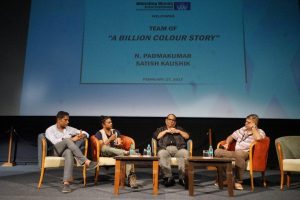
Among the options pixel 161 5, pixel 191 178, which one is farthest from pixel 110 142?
pixel 161 5

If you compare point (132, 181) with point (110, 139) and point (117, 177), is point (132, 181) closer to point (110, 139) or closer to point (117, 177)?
point (117, 177)

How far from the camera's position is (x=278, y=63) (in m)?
4.64

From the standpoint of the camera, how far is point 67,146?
3191 millimetres

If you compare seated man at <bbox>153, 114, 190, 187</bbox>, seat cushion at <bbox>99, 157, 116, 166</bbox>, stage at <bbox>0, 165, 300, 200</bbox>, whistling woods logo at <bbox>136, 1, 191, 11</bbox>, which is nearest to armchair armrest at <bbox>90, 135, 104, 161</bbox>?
seat cushion at <bbox>99, 157, 116, 166</bbox>

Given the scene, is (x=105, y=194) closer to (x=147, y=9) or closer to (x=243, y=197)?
(x=243, y=197)

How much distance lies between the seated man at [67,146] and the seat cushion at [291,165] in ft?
6.79

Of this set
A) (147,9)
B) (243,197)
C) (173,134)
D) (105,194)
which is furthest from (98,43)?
(243,197)

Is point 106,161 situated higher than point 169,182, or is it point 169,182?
point 106,161

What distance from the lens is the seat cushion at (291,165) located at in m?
3.14

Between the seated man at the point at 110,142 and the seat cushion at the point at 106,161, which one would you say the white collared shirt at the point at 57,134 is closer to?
the seated man at the point at 110,142

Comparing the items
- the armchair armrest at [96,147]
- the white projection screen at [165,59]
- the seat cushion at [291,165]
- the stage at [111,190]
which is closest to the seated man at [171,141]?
the stage at [111,190]

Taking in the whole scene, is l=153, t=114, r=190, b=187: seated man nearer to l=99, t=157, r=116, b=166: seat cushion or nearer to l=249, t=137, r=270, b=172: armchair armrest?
l=99, t=157, r=116, b=166: seat cushion

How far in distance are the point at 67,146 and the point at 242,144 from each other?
200cm

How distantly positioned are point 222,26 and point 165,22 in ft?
3.01
